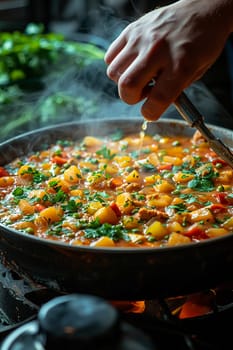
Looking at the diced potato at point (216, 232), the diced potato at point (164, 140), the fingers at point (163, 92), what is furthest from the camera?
the diced potato at point (164, 140)

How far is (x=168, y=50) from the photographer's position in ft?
6.28

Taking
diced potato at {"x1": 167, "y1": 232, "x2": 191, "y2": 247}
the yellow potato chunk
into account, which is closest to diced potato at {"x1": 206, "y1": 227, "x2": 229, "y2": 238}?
diced potato at {"x1": 167, "y1": 232, "x2": 191, "y2": 247}

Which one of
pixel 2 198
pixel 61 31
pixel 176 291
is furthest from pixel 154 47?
pixel 61 31

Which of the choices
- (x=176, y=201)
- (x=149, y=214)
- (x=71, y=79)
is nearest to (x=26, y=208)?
(x=149, y=214)

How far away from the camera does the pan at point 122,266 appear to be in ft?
5.44

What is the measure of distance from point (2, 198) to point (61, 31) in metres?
4.04

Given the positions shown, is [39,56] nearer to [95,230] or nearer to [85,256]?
[95,230]

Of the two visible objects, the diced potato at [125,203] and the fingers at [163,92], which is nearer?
the fingers at [163,92]

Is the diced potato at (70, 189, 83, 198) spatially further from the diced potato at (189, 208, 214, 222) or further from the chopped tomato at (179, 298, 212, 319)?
the chopped tomato at (179, 298, 212, 319)

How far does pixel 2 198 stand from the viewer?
8.02 feet

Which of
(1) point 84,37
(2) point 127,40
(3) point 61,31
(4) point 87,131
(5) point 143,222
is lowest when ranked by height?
(3) point 61,31

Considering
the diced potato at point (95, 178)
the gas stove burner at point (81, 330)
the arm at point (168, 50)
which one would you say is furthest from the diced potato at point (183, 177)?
the gas stove burner at point (81, 330)

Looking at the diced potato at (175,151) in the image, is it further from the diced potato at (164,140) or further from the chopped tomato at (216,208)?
the chopped tomato at (216,208)

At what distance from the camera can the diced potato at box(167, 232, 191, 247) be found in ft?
6.32
